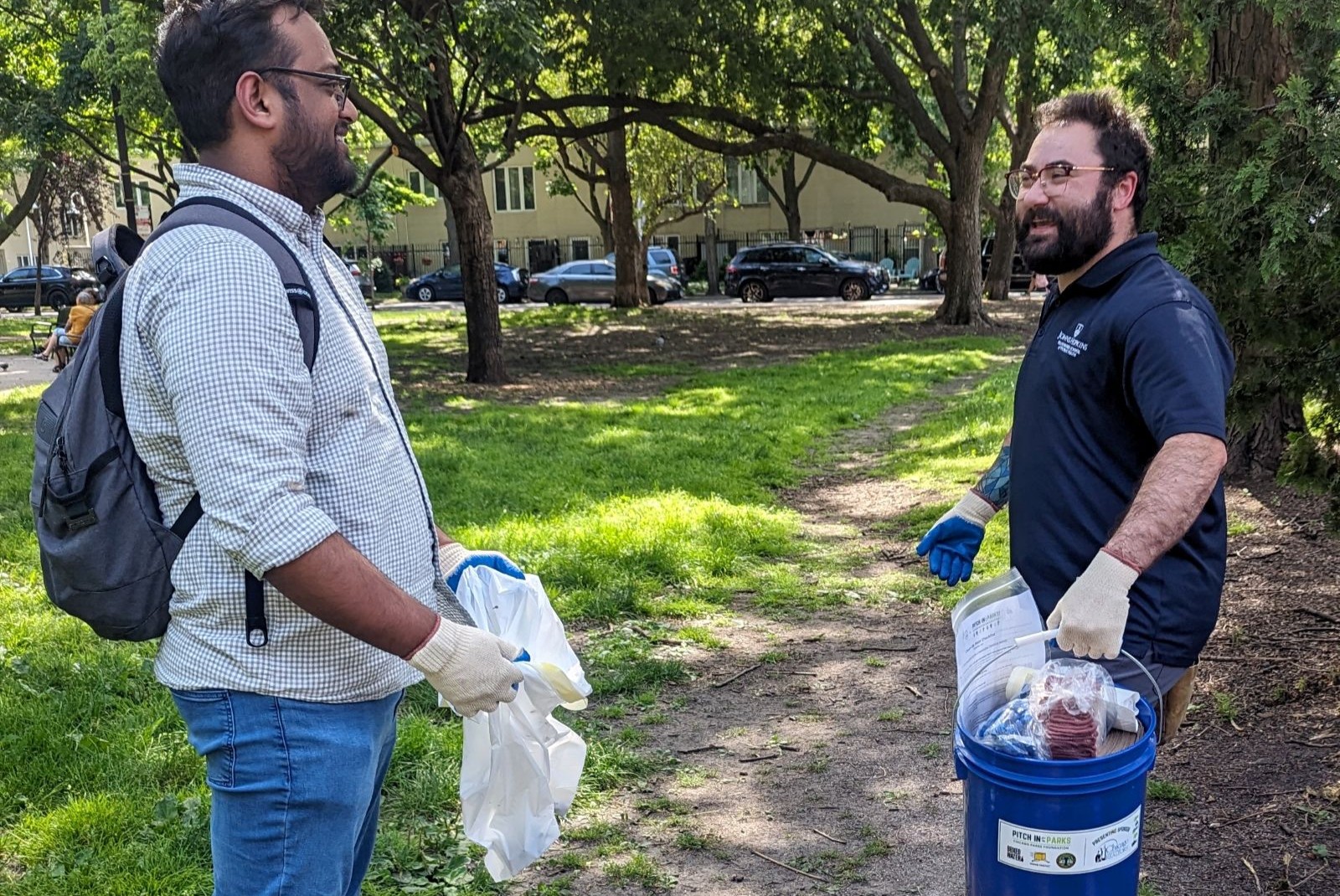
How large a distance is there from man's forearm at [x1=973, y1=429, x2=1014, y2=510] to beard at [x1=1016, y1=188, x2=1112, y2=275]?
559mm

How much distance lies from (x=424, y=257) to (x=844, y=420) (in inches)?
1672

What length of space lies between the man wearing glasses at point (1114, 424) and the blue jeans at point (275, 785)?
1302 millimetres

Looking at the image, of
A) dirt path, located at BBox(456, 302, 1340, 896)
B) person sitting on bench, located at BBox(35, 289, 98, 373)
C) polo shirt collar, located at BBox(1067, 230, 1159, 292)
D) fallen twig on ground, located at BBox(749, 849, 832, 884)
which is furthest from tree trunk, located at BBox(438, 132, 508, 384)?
polo shirt collar, located at BBox(1067, 230, 1159, 292)

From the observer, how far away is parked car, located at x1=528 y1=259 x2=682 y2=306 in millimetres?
31258

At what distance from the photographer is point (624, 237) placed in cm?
2661

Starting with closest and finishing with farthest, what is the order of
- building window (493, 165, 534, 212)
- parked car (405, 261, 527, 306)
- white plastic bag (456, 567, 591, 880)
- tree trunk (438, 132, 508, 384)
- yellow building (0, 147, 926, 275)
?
white plastic bag (456, 567, 591, 880) → tree trunk (438, 132, 508, 384) → parked car (405, 261, 527, 306) → yellow building (0, 147, 926, 275) → building window (493, 165, 534, 212)

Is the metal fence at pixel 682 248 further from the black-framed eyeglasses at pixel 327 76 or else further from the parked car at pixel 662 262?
the black-framed eyeglasses at pixel 327 76

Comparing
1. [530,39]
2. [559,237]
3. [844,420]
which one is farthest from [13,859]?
[559,237]

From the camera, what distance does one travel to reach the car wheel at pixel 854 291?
98.4 ft

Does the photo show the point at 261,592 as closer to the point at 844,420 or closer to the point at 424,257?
the point at 844,420

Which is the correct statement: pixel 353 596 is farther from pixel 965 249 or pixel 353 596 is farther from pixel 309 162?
pixel 965 249

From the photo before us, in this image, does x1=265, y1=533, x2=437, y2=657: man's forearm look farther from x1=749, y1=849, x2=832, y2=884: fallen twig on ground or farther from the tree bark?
the tree bark

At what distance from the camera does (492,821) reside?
7.94ft

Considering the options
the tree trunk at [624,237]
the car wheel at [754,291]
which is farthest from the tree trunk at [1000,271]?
the tree trunk at [624,237]
